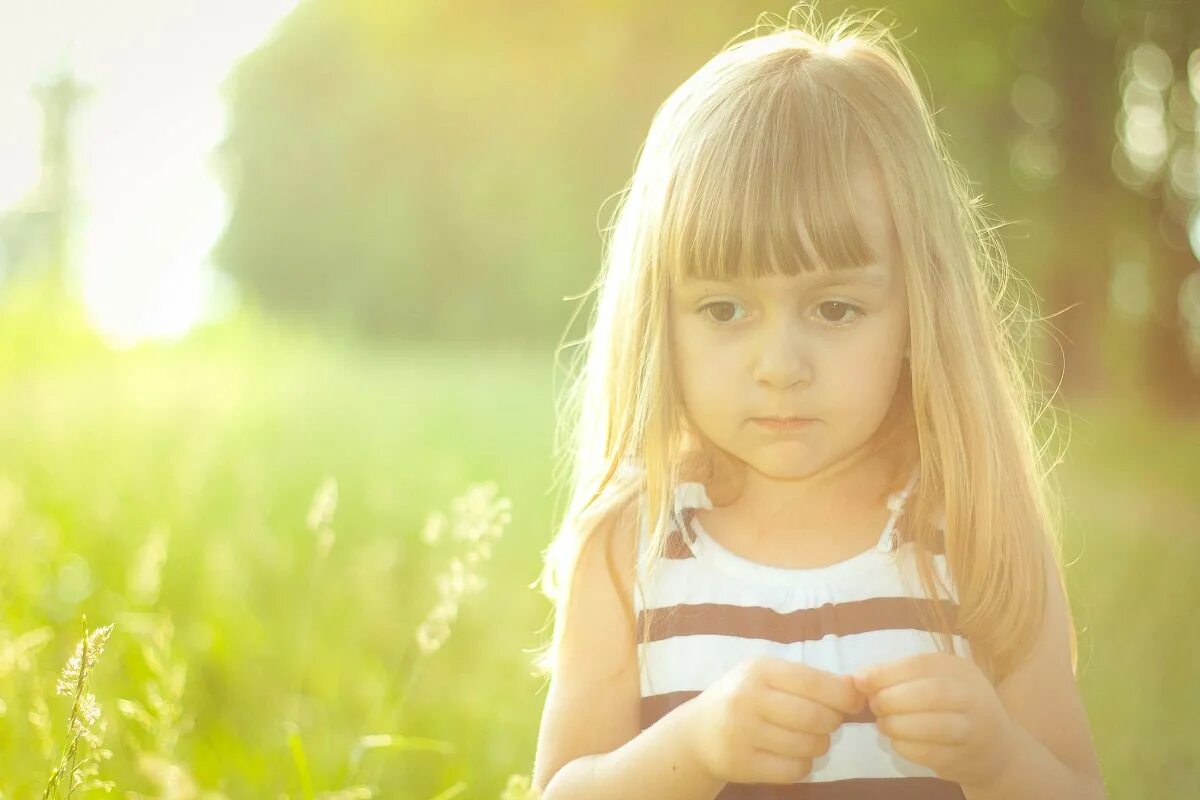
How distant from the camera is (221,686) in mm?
2734

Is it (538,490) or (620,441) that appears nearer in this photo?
(620,441)

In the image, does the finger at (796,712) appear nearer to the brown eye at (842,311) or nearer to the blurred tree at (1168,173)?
the brown eye at (842,311)

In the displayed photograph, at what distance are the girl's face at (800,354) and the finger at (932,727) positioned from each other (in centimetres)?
41

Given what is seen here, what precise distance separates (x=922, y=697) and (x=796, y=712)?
0.16 meters

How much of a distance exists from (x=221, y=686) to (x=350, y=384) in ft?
16.7

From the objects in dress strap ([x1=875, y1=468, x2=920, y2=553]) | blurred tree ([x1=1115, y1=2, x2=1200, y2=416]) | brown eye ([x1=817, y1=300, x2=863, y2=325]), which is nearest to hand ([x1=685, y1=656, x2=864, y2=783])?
dress strap ([x1=875, y1=468, x2=920, y2=553])

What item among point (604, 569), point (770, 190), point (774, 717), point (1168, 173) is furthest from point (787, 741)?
point (1168, 173)

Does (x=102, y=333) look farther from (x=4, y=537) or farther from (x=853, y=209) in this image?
(x=853, y=209)

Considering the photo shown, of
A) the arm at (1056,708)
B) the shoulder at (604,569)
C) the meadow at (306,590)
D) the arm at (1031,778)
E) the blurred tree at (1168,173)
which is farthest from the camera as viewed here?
the blurred tree at (1168,173)

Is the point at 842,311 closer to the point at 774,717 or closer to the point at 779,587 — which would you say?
the point at 779,587

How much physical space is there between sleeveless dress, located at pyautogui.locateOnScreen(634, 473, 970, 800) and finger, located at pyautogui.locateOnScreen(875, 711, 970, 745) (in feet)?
0.63

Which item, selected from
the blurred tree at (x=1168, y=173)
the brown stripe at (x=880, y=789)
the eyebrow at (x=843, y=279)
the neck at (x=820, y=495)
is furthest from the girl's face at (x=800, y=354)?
the blurred tree at (x=1168, y=173)

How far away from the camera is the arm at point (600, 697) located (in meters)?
1.63

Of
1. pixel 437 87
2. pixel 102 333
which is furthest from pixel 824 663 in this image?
pixel 437 87
